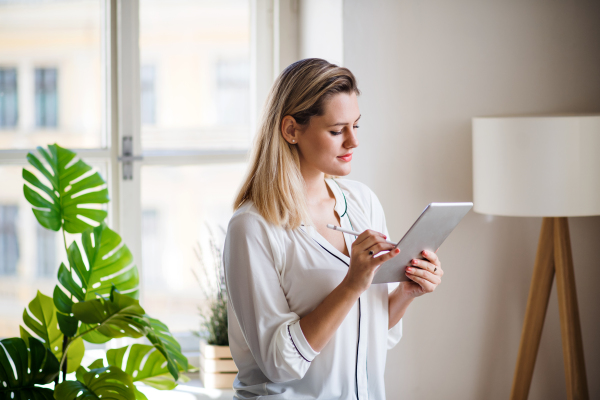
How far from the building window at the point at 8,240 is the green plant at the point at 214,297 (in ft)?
2.81

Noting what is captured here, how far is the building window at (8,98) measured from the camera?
2629mm

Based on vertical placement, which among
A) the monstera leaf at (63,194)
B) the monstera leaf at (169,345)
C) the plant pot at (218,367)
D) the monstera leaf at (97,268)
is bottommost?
the plant pot at (218,367)

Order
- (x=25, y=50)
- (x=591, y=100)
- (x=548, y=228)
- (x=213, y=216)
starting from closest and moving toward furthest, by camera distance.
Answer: (x=548, y=228)
(x=591, y=100)
(x=25, y=50)
(x=213, y=216)

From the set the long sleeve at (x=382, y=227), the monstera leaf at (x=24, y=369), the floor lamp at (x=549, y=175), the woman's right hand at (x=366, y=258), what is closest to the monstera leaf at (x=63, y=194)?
the monstera leaf at (x=24, y=369)

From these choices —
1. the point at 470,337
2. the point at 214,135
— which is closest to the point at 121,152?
the point at 214,135

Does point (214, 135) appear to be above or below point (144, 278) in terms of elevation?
above

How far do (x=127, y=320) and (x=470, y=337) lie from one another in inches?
58.9

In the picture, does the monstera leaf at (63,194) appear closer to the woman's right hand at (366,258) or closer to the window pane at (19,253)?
the window pane at (19,253)

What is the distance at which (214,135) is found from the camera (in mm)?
2842

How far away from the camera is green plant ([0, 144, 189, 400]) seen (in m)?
1.82

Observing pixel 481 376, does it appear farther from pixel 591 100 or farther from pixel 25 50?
pixel 25 50

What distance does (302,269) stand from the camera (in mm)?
1423

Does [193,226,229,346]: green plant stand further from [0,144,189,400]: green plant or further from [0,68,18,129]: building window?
[0,68,18,129]: building window

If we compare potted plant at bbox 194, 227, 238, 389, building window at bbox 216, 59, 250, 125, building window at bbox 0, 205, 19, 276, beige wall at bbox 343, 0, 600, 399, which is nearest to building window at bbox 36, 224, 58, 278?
building window at bbox 0, 205, 19, 276
